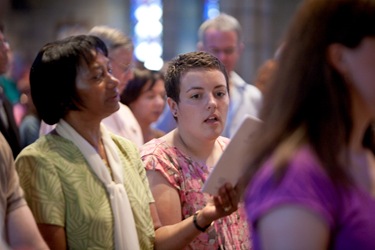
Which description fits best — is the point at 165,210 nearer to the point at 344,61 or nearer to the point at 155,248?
the point at 155,248

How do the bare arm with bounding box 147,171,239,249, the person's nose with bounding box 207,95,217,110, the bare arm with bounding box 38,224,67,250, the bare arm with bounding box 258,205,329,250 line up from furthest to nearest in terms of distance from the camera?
the person's nose with bounding box 207,95,217,110
the bare arm with bounding box 147,171,239,249
the bare arm with bounding box 38,224,67,250
the bare arm with bounding box 258,205,329,250

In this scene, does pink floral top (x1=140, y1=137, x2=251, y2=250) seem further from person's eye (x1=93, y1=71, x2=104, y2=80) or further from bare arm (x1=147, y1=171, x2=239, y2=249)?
person's eye (x1=93, y1=71, x2=104, y2=80)

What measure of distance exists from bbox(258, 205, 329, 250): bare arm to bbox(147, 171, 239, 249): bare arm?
1129 mm

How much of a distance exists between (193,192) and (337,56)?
4.91 feet

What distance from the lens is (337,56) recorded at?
6.43 ft

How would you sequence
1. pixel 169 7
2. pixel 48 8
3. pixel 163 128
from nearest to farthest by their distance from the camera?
pixel 163 128
pixel 169 7
pixel 48 8

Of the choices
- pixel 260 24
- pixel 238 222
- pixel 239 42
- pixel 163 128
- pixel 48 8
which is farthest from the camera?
pixel 48 8

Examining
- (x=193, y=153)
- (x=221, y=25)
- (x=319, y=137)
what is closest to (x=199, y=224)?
(x=193, y=153)

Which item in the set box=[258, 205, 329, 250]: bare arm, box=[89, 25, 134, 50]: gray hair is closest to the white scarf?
box=[258, 205, 329, 250]: bare arm

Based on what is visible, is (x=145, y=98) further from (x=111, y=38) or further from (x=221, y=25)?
(x=111, y=38)

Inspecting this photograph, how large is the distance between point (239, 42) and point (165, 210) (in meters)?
2.68

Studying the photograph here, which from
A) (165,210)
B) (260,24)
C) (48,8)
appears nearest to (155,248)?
(165,210)

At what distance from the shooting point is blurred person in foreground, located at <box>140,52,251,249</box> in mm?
3350

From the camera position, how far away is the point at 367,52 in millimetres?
1954
